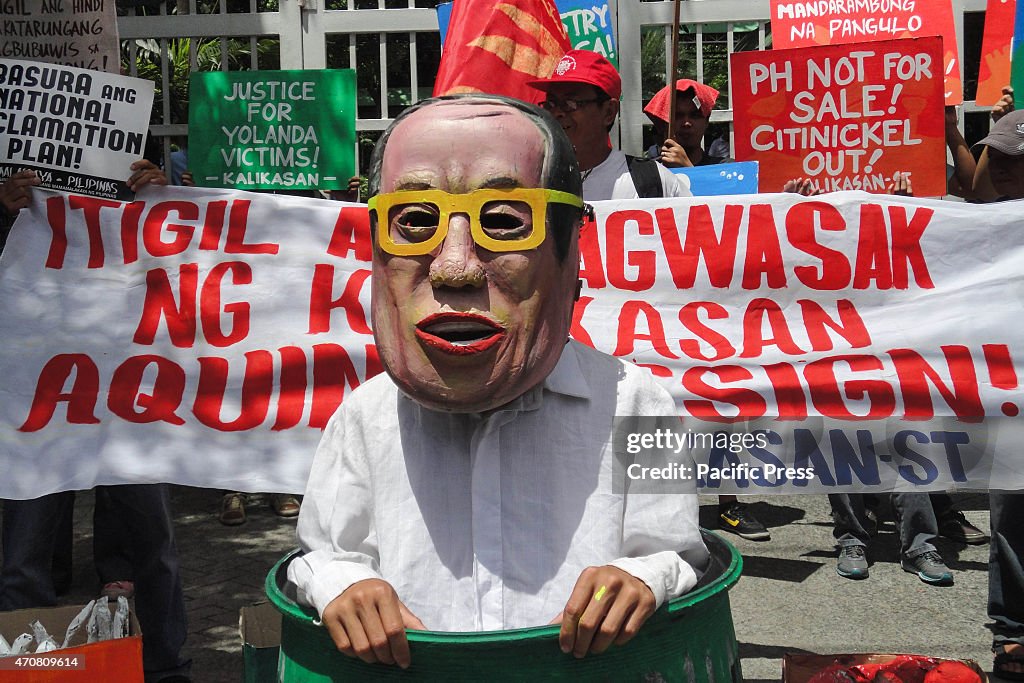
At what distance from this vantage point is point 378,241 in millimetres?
2119

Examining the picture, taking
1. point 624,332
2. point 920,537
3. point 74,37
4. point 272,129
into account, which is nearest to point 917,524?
point 920,537

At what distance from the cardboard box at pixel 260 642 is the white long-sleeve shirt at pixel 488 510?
2.44 feet

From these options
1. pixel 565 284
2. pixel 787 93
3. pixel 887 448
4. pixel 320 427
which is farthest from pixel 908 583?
pixel 565 284

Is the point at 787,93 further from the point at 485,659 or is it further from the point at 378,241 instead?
the point at 485,659

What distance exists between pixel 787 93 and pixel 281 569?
3.35m

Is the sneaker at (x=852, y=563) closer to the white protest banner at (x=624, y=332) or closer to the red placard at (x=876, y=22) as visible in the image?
the white protest banner at (x=624, y=332)

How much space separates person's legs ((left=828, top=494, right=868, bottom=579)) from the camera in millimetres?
5508

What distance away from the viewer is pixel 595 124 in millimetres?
4770

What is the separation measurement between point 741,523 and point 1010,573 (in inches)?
77.6

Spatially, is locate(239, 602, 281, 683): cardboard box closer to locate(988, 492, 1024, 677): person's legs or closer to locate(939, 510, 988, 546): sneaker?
locate(988, 492, 1024, 677): person's legs

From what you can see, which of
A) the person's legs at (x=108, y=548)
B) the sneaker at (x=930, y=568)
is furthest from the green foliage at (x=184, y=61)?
the sneaker at (x=930, y=568)

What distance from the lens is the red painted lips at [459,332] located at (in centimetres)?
204

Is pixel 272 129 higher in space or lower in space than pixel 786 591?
higher

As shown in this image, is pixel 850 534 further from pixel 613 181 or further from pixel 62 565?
pixel 62 565
